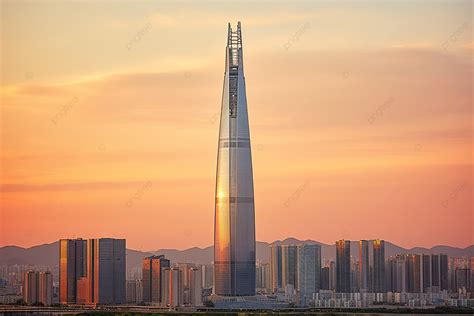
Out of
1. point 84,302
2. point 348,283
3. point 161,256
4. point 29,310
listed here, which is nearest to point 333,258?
point 348,283

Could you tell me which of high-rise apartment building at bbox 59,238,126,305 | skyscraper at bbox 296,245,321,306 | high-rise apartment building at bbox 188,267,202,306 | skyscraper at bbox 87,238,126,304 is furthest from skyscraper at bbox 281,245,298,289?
high-rise apartment building at bbox 59,238,126,305

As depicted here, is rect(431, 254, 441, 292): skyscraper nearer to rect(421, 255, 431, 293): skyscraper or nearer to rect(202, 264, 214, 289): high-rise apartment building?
rect(421, 255, 431, 293): skyscraper

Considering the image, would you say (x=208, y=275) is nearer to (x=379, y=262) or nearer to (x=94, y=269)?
(x=379, y=262)

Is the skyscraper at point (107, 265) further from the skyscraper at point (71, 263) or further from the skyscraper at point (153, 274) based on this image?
the skyscraper at point (153, 274)

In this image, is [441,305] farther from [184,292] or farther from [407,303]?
[184,292]

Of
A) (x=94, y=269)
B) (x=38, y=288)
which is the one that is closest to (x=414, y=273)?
(x=94, y=269)

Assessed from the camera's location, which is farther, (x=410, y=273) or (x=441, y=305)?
(x=410, y=273)
